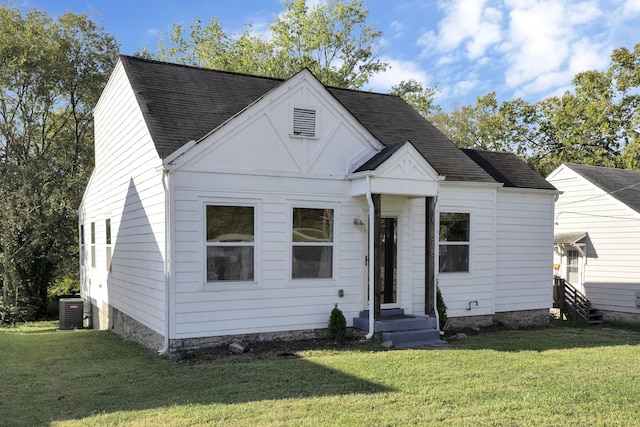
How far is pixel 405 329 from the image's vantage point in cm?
965

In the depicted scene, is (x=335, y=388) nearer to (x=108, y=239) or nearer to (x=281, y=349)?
(x=281, y=349)

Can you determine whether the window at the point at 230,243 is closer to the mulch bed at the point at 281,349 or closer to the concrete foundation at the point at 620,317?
the mulch bed at the point at 281,349

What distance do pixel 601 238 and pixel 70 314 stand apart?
1684 cm

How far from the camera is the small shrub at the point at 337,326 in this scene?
9320 millimetres

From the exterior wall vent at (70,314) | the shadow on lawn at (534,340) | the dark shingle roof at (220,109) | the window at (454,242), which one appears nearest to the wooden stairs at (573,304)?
the shadow on lawn at (534,340)

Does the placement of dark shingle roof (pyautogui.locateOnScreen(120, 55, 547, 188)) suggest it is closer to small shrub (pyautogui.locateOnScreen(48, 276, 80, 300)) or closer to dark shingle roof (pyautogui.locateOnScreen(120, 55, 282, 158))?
dark shingle roof (pyautogui.locateOnScreen(120, 55, 282, 158))

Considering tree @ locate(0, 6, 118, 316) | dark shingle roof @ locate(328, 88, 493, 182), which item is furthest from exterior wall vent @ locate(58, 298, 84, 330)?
dark shingle roof @ locate(328, 88, 493, 182)

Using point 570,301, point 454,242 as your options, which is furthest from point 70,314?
point 570,301

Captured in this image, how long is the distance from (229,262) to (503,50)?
14669 millimetres

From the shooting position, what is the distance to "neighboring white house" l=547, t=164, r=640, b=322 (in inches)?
631

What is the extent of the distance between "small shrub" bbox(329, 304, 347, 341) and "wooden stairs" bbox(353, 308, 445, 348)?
0.39m

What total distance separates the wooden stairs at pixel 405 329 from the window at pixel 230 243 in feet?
7.93

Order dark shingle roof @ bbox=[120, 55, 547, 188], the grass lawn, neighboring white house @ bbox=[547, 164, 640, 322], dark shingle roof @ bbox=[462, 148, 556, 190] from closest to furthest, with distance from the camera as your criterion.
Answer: the grass lawn < dark shingle roof @ bbox=[120, 55, 547, 188] < dark shingle roof @ bbox=[462, 148, 556, 190] < neighboring white house @ bbox=[547, 164, 640, 322]

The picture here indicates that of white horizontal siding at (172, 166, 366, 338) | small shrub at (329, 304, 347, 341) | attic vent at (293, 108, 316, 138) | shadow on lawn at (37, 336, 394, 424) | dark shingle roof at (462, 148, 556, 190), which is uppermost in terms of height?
attic vent at (293, 108, 316, 138)
